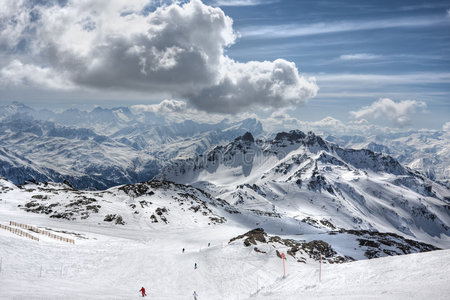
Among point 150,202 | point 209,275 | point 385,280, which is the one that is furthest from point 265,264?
point 150,202

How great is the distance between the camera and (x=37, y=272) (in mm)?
40250

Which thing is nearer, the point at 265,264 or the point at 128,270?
the point at 128,270

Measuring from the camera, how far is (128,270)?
51.1 m

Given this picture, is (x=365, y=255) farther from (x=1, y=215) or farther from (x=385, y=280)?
(x=1, y=215)

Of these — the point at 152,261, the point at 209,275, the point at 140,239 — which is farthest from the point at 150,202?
the point at 209,275

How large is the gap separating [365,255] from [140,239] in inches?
3074

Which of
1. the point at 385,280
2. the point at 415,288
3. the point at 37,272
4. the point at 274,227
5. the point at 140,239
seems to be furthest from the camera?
the point at 274,227

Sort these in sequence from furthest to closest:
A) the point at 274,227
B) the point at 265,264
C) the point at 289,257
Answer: the point at 274,227 → the point at 289,257 → the point at 265,264

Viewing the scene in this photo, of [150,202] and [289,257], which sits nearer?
[289,257]

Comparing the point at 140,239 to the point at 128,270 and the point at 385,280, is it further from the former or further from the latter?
the point at 385,280

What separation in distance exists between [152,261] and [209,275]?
45.2 feet

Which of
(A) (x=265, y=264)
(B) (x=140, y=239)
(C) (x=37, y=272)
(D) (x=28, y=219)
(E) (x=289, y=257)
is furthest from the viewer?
(D) (x=28, y=219)

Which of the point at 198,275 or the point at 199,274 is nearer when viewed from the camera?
the point at 198,275

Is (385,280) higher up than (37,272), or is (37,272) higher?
(385,280)
